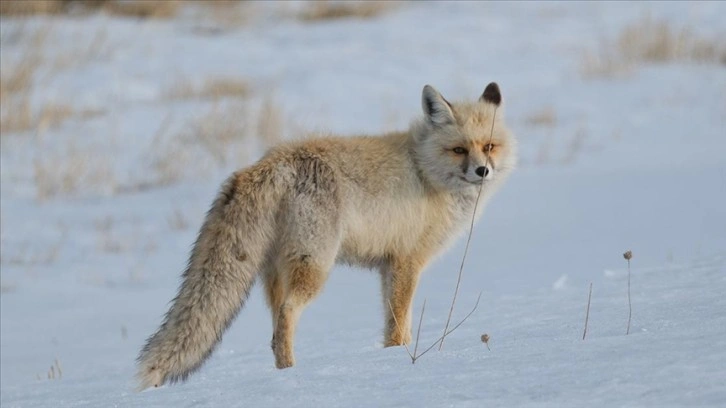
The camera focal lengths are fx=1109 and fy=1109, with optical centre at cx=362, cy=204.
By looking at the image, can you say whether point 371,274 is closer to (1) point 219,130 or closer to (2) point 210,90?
(1) point 219,130

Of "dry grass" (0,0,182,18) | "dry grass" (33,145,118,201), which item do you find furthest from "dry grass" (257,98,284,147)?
"dry grass" (0,0,182,18)

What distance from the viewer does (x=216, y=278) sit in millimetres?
5023

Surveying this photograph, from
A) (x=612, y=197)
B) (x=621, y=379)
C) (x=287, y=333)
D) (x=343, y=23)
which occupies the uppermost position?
(x=621, y=379)

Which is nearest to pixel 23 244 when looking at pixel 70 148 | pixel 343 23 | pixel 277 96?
pixel 70 148

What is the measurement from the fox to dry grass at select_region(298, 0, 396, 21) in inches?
536

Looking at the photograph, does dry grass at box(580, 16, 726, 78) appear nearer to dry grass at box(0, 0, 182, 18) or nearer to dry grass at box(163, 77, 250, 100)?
dry grass at box(163, 77, 250, 100)

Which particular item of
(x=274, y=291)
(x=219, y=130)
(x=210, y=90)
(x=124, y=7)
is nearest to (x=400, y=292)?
(x=274, y=291)

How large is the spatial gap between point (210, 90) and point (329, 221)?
10194 millimetres

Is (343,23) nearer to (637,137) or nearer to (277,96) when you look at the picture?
(277,96)

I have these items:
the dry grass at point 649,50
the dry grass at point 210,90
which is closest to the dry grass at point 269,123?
the dry grass at point 210,90

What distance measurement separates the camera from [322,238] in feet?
17.3

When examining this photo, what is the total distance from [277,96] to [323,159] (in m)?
9.50

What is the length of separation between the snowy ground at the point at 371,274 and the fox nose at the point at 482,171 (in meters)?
0.78

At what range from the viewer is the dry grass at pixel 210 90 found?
15.0 m
